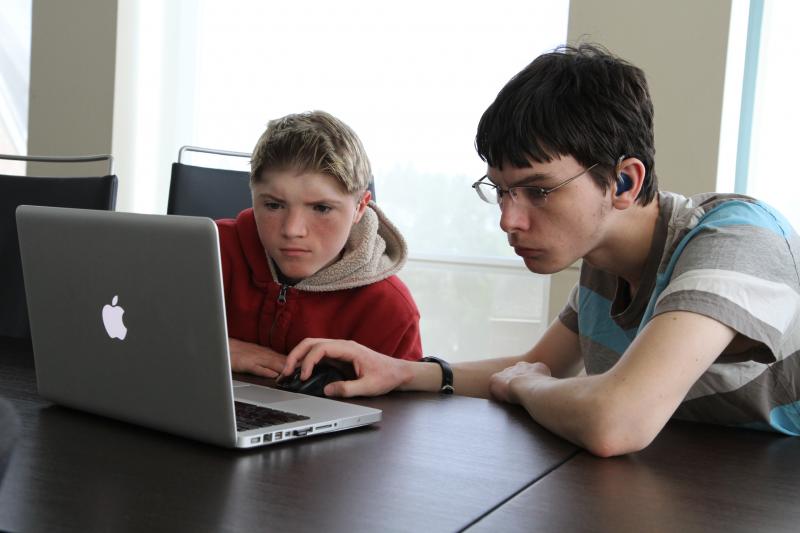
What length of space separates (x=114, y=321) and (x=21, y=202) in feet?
4.25

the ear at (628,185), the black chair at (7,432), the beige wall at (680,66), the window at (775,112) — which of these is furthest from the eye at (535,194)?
the window at (775,112)

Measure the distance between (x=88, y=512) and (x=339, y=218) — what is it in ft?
3.30

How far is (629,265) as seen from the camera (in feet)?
4.36

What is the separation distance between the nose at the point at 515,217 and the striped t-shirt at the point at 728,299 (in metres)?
0.21

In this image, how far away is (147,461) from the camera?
83 centimetres

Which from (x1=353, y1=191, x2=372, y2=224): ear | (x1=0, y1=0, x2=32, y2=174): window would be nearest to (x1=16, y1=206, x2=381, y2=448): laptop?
(x1=353, y1=191, x2=372, y2=224): ear

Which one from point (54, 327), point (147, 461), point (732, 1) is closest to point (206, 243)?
point (147, 461)

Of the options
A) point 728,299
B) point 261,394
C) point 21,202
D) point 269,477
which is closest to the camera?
point 269,477

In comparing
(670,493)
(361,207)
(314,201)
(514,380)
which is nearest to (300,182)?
(314,201)

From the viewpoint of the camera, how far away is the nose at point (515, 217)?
4.07ft

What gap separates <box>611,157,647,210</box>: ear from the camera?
4.15 feet

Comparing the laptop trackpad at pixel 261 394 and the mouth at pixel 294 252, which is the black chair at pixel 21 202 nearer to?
the mouth at pixel 294 252

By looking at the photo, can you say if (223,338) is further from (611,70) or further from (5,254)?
(5,254)

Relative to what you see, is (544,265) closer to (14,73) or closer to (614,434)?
(614,434)
